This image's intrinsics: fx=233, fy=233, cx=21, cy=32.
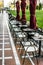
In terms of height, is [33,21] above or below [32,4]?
below

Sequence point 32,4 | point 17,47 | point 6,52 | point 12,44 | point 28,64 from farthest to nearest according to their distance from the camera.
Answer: point 32,4, point 12,44, point 17,47, point 6,52, point 28,64

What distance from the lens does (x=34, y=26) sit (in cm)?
1133

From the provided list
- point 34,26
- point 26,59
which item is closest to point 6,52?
point 26,59

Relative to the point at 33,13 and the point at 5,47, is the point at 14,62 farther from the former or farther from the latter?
the point at 33,13

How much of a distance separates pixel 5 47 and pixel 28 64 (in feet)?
8.66

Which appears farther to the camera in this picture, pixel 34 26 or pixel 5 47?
pixel 34 26

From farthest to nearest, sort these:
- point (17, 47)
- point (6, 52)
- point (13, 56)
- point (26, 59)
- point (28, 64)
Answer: point (17, 47) < point (6, 52) < point (13, 56) < point (26, 59) < point (28, 64)

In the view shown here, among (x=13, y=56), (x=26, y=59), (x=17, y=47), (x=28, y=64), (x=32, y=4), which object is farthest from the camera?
(x=32, y=4)

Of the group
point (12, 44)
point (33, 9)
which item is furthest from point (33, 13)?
point (12, 44)

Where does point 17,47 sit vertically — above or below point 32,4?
below

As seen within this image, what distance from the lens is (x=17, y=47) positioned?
949cm

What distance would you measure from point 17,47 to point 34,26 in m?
2.19

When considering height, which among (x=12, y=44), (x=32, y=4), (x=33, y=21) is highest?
(x=32, y=4)

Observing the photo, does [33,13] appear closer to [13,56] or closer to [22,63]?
[13,56]
